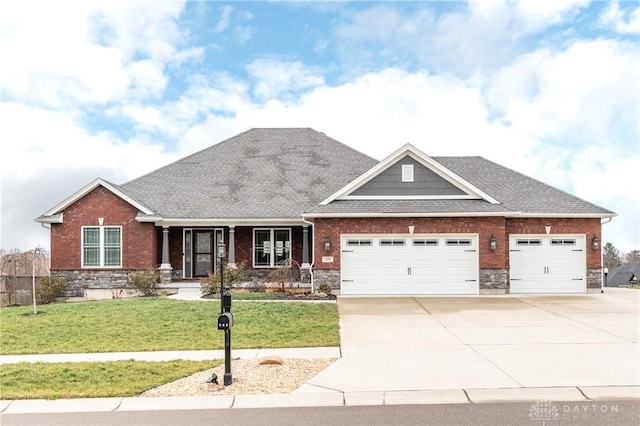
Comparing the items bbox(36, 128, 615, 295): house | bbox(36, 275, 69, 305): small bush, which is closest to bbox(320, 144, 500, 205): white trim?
bbox(36, 128, 615, 295): house

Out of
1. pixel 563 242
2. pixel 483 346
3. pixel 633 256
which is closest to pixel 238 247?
pixel 563 242

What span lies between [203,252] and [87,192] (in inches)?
209

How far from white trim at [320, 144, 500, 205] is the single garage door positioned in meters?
1.62

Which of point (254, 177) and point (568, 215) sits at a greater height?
point (254, 177)

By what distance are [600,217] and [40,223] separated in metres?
22.4

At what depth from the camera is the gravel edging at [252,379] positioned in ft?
25.5

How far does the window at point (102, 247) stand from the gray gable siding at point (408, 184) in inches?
389

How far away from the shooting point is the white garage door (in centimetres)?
2059

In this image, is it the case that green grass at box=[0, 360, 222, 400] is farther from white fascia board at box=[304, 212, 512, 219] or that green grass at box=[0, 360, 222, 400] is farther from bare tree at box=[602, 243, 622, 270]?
bare tree at box=[602, 243, 622, 270]

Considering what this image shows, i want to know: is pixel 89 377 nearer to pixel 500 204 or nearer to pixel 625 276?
pixel 500 204

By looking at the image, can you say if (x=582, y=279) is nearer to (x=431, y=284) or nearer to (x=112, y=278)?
(x=431, y=284)

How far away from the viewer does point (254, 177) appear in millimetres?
25312

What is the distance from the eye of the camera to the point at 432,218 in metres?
19.9

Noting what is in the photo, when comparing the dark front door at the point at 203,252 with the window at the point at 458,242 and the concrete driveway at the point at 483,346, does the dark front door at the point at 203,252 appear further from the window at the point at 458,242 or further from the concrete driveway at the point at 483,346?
the window at the point at 458,242
